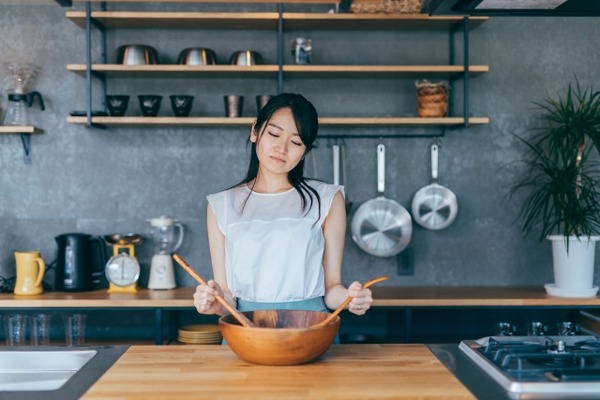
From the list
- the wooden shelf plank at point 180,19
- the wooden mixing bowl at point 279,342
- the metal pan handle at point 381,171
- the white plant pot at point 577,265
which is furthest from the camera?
the metal pan handle at point 381,171

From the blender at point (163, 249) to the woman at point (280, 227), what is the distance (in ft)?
4.81

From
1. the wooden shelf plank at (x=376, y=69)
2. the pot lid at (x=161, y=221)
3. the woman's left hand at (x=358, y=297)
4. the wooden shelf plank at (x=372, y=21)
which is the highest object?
the wooden shelf plank at (x=372, y=21)

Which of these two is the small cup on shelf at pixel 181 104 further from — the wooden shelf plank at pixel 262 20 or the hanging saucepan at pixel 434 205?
the hanging saucepan at pixel 434 205

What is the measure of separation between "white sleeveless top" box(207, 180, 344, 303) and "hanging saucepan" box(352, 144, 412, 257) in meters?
1.51

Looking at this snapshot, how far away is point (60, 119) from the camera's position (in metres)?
3.81

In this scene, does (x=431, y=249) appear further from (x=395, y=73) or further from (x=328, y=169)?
(x=395, y=73)

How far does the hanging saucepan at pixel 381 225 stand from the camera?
146 inches

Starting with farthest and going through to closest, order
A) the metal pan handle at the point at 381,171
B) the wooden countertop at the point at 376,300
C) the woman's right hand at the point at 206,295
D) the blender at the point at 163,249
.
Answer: the metal pan handle at the point at 381,171 → the blender at the point at 163,249 → the wooden countertop at the point at 376,300 → the woman's right hand at the point at 206,295

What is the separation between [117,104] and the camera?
353 centimetres

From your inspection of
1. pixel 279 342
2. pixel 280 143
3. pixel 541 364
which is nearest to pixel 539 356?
pixel 541 364

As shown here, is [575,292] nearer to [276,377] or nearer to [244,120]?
[244,120]

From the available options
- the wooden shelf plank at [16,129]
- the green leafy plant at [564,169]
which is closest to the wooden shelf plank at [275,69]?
the wooden shelf plank at [16,129]

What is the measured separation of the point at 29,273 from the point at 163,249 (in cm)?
65

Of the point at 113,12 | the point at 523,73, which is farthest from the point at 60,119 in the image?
the point at 523,73
